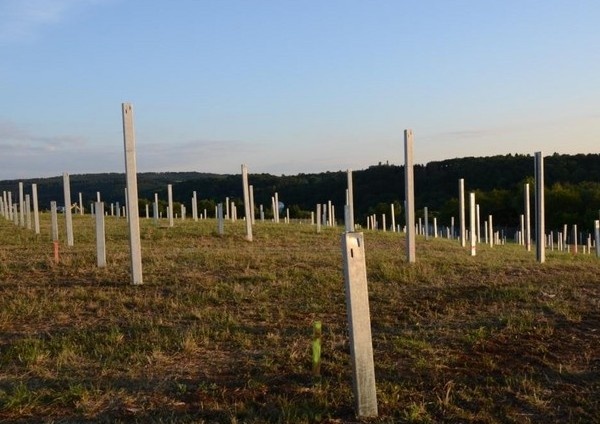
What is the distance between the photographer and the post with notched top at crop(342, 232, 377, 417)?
4629 mm

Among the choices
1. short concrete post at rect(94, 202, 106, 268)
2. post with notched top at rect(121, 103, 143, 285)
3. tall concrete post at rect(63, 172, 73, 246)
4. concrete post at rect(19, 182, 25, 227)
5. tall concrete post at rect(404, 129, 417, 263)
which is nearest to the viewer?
post with notched top at rect(121, 103, 143, 285)

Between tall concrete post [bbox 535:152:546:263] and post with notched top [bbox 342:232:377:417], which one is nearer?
post with notched top [bbox 342:232:377:417]

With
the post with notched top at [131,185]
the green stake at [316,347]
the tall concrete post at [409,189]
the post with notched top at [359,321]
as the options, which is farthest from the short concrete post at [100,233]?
the post with notched top at [359,321]

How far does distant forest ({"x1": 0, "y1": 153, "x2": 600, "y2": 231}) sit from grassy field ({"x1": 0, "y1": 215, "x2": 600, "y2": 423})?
4619cm

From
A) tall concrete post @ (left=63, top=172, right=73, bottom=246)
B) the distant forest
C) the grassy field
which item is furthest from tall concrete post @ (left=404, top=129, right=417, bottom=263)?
the distant forest

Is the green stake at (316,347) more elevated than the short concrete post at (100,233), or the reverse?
the short concrete post at (100,233)

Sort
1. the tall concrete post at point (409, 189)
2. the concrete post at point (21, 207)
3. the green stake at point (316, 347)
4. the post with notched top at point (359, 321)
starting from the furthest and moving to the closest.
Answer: the concrete post at point (21, 207) → the tall concrete post at point (409, 189) → the green stake at point (316, 347) → the post with notched top at point (359, 321)

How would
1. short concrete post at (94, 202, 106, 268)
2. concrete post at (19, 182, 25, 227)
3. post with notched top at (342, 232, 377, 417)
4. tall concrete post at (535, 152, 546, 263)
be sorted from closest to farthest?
post with notched top at (342, 232, 377, 417) < short concrete post at (94, 202, 106, 268) < tall concrete post at (535, 152, 546, 263) < concrete post at (19, 182, 25, 227)

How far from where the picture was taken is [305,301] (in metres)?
8.96

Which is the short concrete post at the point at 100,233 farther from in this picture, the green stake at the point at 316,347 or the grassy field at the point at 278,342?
the green stake at the point at 316,347

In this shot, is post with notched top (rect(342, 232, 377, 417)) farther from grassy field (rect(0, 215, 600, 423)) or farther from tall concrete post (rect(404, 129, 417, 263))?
tall concrete post (rect(404, 129, 417, 263))

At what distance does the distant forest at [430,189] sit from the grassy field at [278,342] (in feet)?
152

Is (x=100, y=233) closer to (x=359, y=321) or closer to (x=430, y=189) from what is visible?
(x=359, y=321)

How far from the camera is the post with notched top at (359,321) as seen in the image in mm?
4629
